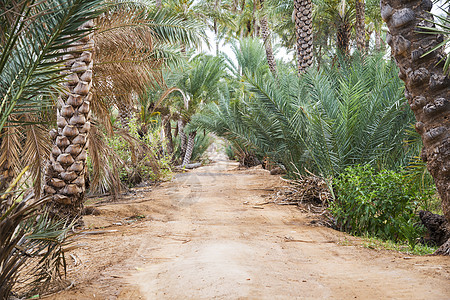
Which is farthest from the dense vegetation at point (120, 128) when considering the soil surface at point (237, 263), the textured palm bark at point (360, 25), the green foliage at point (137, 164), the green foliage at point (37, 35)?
the textured palm bark at point (360, 25)

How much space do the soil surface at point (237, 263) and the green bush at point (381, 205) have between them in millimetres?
343

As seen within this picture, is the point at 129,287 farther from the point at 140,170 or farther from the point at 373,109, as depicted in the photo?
the point at 140,170

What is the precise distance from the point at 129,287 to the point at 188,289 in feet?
1.65

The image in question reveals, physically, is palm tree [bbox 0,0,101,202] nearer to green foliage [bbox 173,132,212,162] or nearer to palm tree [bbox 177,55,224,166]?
palm tree [bbox 177,55,224,166]

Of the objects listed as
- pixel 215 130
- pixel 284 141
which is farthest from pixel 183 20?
pixel 215 130

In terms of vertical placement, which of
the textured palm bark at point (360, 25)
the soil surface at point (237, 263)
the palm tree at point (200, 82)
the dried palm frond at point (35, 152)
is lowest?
the soil surface at point (237, 263)

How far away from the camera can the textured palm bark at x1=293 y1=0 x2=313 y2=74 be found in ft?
36.6

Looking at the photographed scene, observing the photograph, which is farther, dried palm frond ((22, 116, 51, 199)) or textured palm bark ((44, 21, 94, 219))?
textured palm bark ((44, 21, 94, 219))

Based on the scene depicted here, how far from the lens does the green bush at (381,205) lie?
4.44 metres

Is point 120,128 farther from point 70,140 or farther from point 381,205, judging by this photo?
point 381,205

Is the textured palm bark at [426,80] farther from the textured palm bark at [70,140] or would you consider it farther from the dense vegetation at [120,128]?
the textured palm bark at [70,140]

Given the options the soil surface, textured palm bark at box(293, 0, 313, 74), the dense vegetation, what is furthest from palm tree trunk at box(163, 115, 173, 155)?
the soil surface

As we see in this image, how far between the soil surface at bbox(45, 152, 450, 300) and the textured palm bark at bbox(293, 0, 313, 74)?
6462mm

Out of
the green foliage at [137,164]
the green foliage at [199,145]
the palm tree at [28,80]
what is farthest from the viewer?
the green foliage at [199,145]
